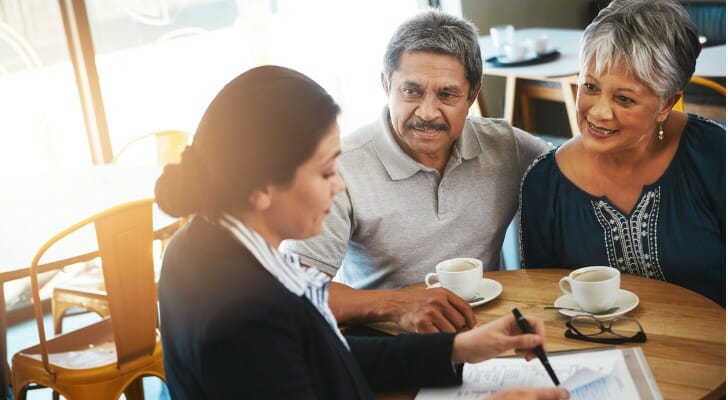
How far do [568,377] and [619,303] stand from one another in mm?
300

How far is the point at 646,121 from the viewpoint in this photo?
1722 millimetres

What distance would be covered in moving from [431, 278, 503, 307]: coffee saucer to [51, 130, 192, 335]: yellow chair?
1.54m

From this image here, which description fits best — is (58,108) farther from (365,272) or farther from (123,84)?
(365,272)

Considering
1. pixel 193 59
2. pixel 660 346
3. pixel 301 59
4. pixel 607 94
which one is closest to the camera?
pixel 660 346

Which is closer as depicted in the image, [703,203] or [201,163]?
[201,163]

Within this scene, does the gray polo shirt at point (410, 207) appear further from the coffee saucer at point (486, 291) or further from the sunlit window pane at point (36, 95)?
the sunlit window pane at point (36, 95)

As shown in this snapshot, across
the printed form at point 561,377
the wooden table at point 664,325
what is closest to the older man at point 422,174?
the wooden table at point 664,325

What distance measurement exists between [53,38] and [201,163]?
322 cm

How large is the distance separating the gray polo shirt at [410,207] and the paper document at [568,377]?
0.60 metres

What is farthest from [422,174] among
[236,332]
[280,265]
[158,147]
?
[158,147]

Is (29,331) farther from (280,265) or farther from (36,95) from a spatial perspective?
(280,265)

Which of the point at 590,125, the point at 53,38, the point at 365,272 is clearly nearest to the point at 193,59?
the point at 53,38

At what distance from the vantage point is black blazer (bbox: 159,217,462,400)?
0.96 m

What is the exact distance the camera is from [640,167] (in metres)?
1.79
